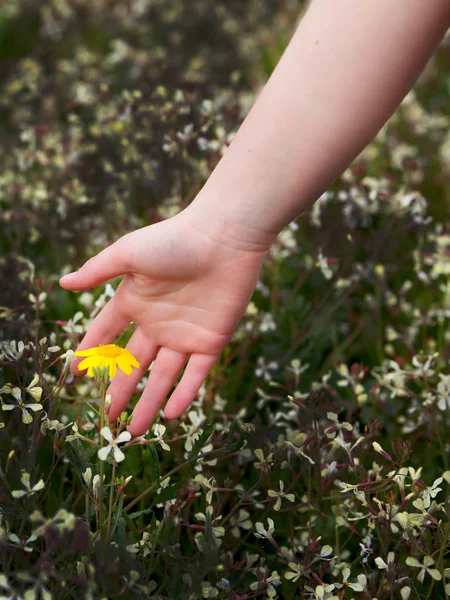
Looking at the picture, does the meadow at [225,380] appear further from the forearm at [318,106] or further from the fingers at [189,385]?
the forearm at [318,106]

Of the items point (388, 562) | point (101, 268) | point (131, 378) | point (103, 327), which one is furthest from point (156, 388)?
point (388, 562)

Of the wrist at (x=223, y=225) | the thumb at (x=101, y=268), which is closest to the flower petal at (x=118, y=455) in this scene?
the thumb at (x=101, y=268)

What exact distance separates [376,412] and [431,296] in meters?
0.58

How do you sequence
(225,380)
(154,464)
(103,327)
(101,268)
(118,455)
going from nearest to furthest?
1. (118,455)
2. (154,464)
3. (101,268)
4. (103,327)
5. (225,380)

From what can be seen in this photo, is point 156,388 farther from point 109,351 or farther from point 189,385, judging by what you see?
point 109,351

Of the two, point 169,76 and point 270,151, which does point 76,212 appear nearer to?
point 169,76

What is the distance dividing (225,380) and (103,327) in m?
0.46

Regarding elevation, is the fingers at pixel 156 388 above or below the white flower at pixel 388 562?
below

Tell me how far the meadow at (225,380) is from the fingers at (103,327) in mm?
60

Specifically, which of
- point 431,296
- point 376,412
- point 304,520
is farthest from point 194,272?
point 431,296

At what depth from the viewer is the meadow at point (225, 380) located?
120 centimetres

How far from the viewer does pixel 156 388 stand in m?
1.48

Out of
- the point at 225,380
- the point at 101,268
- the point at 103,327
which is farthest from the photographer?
the point at 225,380

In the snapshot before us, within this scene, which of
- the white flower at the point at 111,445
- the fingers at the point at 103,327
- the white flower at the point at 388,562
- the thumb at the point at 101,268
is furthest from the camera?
the fingers at the point at 103,327
